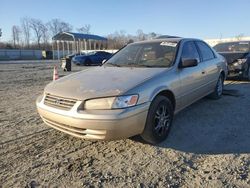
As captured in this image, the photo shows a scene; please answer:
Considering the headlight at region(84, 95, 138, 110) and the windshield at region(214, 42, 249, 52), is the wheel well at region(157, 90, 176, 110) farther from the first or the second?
the windshield at region(214, 42, 249, 52)

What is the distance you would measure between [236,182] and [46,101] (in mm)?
2681

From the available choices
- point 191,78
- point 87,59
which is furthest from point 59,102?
point 87,59

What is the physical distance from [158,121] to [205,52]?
271 cm

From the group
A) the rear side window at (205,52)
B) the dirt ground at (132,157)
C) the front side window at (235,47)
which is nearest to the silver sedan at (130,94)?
the dirt ground at (132,157)

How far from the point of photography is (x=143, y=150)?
3654mm

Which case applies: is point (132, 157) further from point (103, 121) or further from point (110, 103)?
point (110, 103)

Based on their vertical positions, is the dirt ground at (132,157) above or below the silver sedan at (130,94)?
below

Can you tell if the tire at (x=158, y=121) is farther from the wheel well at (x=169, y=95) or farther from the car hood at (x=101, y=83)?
the car hood at (x=101, y=83)

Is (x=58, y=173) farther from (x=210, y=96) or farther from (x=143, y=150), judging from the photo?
(x=210, y=96)

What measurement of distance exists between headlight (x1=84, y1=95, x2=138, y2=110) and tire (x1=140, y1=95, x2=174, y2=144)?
0.39 meters

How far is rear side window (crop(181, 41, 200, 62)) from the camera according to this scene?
15.8 ft

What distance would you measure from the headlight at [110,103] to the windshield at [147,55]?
4.37 ft

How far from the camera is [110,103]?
3.27 metres

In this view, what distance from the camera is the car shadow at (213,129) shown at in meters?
3.73
